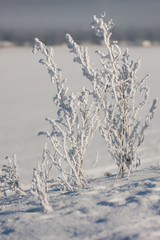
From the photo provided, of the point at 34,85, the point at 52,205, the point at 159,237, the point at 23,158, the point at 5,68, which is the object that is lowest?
the point at 159,237

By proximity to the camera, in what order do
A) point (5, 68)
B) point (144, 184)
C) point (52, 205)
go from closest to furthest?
point (52, 205), point (144, 184), point (5, 68)

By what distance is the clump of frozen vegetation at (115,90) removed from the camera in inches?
111

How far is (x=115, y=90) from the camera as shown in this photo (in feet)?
9.63

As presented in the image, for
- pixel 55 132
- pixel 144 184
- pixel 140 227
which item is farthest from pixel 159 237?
pixel 55 132

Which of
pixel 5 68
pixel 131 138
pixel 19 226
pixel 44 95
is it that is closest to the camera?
pixel 19 226

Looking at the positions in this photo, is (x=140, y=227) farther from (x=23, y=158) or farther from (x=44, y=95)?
(x=44, y=95)

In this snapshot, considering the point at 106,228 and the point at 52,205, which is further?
the point at 52,205

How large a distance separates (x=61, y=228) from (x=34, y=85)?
54.6ft

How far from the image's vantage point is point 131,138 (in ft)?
11.4

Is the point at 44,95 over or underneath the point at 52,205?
over

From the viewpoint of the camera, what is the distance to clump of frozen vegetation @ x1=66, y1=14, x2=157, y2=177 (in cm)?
281

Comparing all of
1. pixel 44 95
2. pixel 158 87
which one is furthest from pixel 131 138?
pixel 158 87

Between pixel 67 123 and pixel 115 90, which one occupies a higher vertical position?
pixel 115 90

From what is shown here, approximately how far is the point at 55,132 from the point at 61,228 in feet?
3.88
